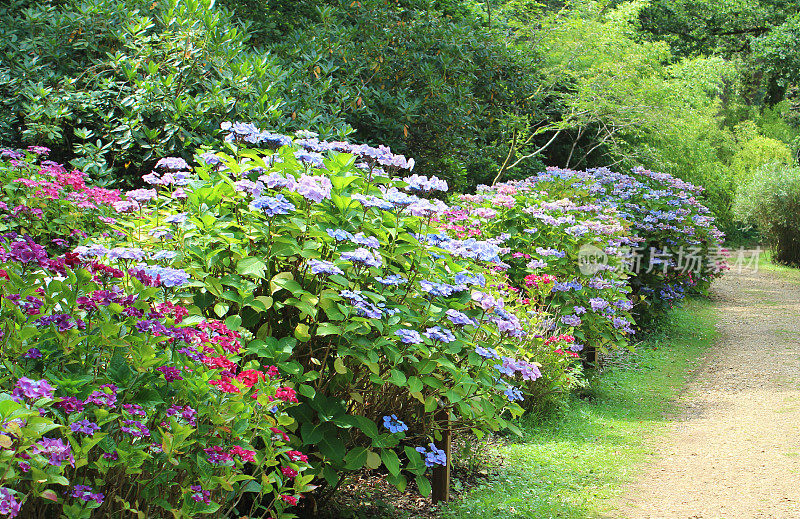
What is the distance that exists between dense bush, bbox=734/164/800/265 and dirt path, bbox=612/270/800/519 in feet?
25.3

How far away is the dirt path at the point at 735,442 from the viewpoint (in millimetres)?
3826

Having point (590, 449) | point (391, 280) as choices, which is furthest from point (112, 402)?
point (590, 449)

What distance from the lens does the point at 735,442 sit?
5020 mm

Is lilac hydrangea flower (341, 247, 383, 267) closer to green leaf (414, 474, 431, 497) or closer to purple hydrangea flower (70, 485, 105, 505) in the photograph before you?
green leaf (414, 474, 431, 497)

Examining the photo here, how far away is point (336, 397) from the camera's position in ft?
9.57

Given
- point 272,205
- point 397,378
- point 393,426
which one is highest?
point 272,205

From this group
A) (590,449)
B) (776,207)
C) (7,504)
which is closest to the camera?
(7,504)

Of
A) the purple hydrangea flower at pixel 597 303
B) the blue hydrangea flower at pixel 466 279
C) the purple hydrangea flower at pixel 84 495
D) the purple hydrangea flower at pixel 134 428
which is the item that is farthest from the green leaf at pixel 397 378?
the purple hydrangea flower at pixel 597 303

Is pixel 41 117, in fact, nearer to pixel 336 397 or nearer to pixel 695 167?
pixel 336 397

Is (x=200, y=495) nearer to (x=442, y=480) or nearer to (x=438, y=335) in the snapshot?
(x=438, y=335)

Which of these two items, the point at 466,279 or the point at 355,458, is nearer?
the point at 355,458

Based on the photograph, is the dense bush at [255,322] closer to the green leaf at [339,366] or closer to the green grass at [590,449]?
the green leaf at [339,366]

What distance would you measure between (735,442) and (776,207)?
1303 cm

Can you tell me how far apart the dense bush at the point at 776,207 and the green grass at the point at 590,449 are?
996 cm
